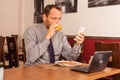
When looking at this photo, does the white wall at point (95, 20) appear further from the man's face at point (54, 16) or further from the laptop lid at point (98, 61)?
the laptop lid at point (98, 61)

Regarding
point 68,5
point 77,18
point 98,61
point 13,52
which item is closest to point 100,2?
point 77,18

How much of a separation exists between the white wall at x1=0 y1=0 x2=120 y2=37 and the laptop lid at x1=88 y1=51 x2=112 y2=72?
1673mm

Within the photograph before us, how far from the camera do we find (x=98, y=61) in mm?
1458

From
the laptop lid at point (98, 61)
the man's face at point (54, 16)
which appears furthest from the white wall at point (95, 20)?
the laptop lid at point (98, 61)

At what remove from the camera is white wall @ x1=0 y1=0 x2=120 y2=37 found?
3.20 m

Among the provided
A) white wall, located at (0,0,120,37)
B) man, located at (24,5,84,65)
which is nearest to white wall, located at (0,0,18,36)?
white wall, located at (0,0,120,37)

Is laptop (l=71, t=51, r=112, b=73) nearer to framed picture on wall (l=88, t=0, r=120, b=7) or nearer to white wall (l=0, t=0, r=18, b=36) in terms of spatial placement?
framed picture on wall (l=88, t=0, r=120, b=7)

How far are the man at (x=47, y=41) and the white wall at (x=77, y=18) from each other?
113cm

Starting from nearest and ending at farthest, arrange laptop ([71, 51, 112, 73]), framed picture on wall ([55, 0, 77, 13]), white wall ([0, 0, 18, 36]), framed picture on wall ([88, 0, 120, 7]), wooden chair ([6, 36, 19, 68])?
laptop ([71, 51, 112, 73]) → framed picture on wall ([88, 0, 120, 7]) → wooden chair ([6, 36, 19, 68]) → framed picture on wall ([55, 0, 77, 13]) → white wall ([0, 0, 18, 36])

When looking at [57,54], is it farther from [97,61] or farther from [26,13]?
[26,13]

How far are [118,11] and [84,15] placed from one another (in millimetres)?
654

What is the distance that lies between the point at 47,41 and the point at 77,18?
6.11 ft

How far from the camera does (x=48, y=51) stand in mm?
2082

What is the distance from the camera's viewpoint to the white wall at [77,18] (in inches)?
126
